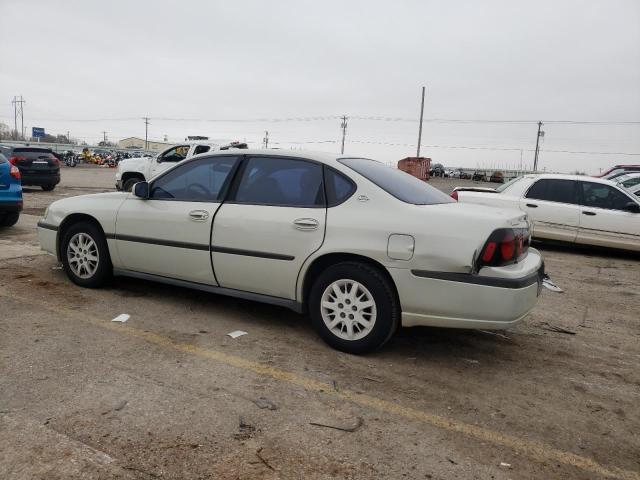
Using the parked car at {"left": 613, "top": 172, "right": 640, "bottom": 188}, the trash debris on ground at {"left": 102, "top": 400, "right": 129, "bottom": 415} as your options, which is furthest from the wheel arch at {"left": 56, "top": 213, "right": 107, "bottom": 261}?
the parked car at {"left": 613, "top": 172, "right": 640, "bottom": 188}

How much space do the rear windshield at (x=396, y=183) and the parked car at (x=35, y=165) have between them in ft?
46.7

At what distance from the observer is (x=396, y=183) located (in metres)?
4.08

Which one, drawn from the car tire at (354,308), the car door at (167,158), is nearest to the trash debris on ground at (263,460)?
the car tire at (354,308)

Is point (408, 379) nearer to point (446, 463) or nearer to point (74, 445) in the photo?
point (446, 463)

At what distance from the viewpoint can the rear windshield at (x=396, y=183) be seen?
386 centimetres

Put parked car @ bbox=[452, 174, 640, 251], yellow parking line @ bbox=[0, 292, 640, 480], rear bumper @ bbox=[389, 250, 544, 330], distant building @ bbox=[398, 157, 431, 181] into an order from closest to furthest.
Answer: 1. yellow parking line @ bbox=[0, 292, 640, 480]
2. rear bumper @ bbox=[389, 250, 544, 330]
3. parked car @ bbox=[452, 174, 640, 251]
4. distant building @ bbox=[398, 157, 431, 181]

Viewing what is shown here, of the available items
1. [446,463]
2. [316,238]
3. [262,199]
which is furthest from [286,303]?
[446,463]

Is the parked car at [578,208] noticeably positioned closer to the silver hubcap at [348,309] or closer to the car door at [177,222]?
the car door at [177,222]

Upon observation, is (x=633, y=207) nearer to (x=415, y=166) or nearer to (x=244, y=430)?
(x=244, y=430)

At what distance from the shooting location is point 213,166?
4.45 meters

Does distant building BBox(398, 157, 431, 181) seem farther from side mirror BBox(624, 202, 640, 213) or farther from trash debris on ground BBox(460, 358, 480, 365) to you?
trash debris on ground BBox(460, 358, 480, 365)

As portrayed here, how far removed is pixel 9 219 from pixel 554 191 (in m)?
9.42

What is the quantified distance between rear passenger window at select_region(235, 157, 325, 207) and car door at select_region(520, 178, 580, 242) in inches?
248

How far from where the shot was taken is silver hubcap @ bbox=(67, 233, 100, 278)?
496cm
